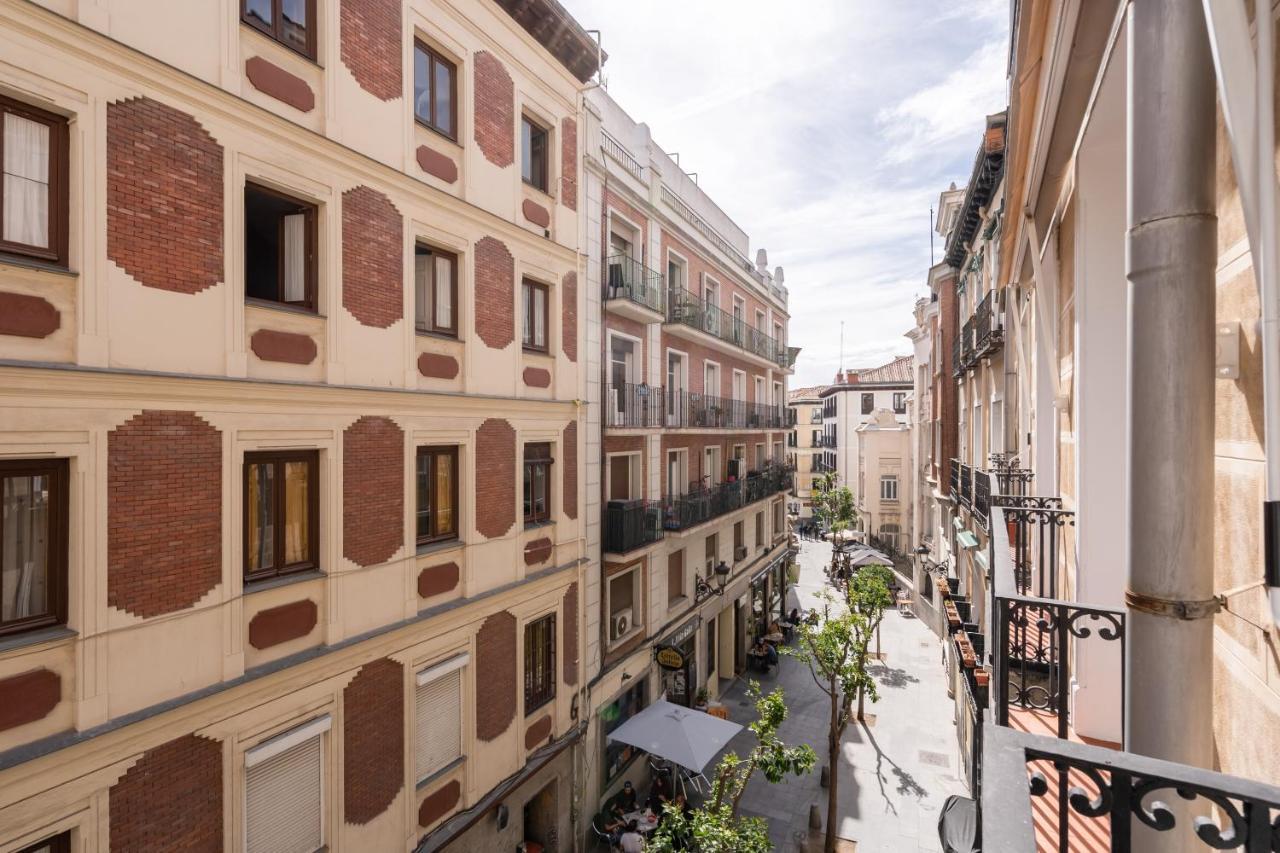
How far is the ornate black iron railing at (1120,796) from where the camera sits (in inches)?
69.1

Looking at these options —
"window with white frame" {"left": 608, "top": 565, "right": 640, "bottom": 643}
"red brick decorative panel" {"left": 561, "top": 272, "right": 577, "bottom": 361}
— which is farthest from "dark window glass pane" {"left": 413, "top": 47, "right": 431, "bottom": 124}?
"window with white frame" {"left": 608, "top": 565, "right": 640, "bottom": 643}

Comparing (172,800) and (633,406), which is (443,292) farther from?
(172,800)

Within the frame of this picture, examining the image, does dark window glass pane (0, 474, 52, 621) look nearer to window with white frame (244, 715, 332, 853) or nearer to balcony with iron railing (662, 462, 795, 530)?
window with white frame (244, 715, 332, 853)

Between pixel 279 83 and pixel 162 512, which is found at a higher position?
pixel 279 83

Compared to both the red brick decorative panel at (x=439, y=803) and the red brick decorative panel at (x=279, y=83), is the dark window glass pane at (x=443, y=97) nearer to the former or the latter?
the red brick decorative panel at (x=279, y=83)

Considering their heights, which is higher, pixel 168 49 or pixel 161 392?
pixel 168 49

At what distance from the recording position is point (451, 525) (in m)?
10.2

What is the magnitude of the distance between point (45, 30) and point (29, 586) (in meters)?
5.17

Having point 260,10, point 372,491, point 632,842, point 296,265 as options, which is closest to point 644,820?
point 632,842

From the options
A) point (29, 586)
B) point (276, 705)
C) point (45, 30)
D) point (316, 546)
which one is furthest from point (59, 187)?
point (276, 705)

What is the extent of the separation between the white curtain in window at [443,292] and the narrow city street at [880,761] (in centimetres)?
1316

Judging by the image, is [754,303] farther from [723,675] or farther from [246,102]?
[246,102]

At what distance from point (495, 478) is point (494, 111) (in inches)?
261

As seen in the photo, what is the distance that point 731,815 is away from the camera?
10617mm
